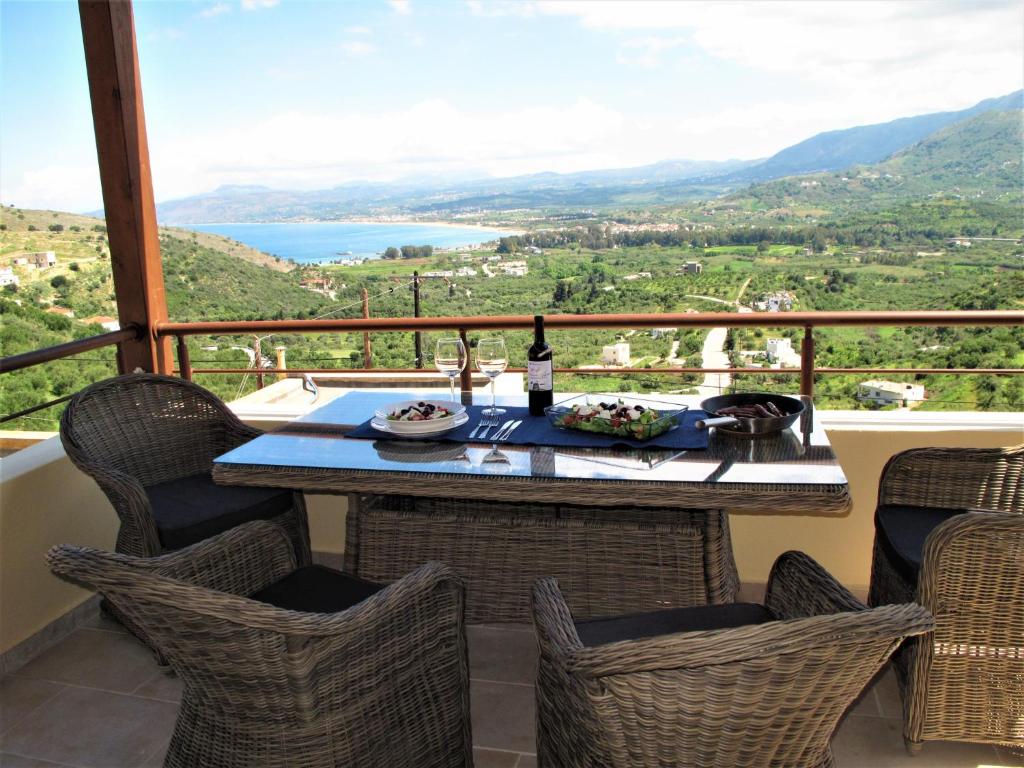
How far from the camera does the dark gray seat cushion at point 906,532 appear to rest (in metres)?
2.11

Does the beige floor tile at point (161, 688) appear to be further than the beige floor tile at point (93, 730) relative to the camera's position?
Yes

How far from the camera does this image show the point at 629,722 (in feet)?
4.33

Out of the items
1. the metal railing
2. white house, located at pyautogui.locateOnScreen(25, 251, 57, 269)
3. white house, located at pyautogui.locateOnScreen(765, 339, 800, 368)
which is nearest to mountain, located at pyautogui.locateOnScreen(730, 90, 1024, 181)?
white house, located at pyautogui.locateOnScreen(765, 339, 800, 368)

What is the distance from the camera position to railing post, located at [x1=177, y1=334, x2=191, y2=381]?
3.55 meters

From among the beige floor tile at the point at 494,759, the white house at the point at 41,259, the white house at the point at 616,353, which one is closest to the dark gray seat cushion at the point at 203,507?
the beige floor tile at the point at 494,759

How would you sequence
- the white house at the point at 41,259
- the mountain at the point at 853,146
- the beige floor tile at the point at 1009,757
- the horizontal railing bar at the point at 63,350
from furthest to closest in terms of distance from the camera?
the mountain at the point at 853,146 → the white house at the point at 41,259 → the horizontal railing bar at the point at 63,350 → the beige floor tile at the point at 1009,757

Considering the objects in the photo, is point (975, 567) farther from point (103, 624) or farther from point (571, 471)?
point (103, 624)

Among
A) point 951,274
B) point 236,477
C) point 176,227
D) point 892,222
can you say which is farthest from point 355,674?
point 176,227

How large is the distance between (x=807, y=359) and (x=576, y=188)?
10333 mm

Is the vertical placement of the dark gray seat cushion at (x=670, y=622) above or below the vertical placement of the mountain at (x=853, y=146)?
below

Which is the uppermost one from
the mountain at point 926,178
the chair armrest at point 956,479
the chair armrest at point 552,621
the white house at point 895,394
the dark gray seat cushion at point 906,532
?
the mountain at point 926,178

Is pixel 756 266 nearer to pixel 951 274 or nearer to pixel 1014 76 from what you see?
pixel 951 274

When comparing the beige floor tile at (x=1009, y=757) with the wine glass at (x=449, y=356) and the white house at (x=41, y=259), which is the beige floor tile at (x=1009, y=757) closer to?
the wine glass at (x=449, y=356)

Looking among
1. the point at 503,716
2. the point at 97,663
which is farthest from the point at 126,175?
the point at 503,716
